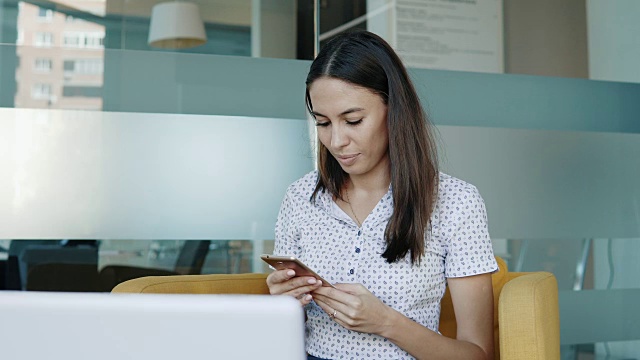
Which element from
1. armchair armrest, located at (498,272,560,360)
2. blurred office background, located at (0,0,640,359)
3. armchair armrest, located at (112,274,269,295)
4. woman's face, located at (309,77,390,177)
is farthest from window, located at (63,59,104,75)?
armchair armrest, located at (498,272,560,360)

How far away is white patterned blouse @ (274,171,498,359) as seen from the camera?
1839 mm

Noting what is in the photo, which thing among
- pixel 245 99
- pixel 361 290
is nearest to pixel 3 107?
pixel 245 99

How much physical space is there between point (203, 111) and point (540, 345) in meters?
1.61

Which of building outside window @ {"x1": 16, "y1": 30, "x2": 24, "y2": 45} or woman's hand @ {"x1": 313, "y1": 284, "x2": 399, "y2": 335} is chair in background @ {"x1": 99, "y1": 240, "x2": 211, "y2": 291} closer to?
building outside window @ {"x1": 16, "y1": 30, "x2": 24, "y2": 45}

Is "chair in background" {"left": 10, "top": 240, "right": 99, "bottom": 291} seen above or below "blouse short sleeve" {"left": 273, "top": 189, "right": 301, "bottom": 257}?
below

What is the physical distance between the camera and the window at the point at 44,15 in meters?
2.80

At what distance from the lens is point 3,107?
8.80 feet

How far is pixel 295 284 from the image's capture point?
67.1 inches

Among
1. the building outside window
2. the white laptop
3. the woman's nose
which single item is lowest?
the white laptop

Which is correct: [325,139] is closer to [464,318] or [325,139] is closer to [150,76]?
[464,318]

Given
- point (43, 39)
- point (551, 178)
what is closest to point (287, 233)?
point (43, 39)

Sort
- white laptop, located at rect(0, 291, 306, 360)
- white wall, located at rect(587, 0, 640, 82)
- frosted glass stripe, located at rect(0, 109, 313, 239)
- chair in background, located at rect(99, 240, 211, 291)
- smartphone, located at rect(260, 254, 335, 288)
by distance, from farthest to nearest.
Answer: white wall, located at rect(587, 0, 640, 82)
chair in background, located at rect(99, 240, 211, 291)
frosted glass stripe, located at rect(0, 109, 313, 239)
smartphone, located at rect(260, 254, 335, 288)
white laptop, located at rect(0, 291, 306, 360)

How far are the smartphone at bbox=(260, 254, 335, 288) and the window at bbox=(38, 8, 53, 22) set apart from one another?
5.23 ft

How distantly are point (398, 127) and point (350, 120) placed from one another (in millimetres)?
118
